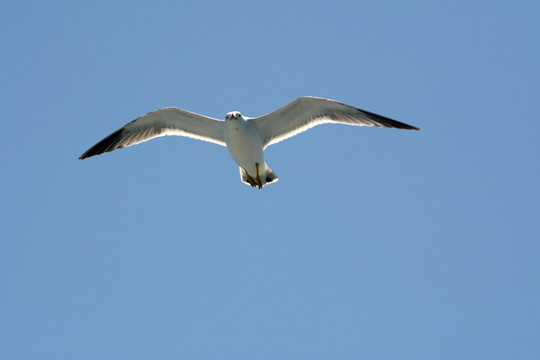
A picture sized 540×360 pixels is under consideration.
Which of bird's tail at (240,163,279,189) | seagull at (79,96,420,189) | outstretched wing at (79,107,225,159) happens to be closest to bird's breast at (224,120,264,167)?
seagull at (79,96,420,189)

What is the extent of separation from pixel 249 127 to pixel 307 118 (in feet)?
4.72

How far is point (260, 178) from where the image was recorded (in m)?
16.0

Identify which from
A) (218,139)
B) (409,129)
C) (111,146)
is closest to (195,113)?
(218,139)

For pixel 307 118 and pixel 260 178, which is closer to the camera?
pixel 307 118

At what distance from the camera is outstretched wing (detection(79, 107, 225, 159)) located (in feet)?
52.1

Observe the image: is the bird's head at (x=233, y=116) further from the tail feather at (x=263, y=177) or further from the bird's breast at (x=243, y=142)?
the tail feather at (x=263, y=177)

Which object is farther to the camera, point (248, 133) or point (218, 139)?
point (218, 139)

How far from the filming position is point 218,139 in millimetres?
16203

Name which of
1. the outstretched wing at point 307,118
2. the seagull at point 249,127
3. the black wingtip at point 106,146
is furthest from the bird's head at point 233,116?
the black wingtip at point 106,146

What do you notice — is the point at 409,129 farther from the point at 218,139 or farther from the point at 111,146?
the point at 111,146

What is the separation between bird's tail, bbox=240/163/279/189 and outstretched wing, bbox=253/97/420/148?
0.65m

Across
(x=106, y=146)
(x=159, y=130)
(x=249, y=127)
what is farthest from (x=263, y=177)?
(x=106, y=146)

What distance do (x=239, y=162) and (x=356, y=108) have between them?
290cm

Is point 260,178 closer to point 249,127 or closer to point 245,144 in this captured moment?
point 245,144
